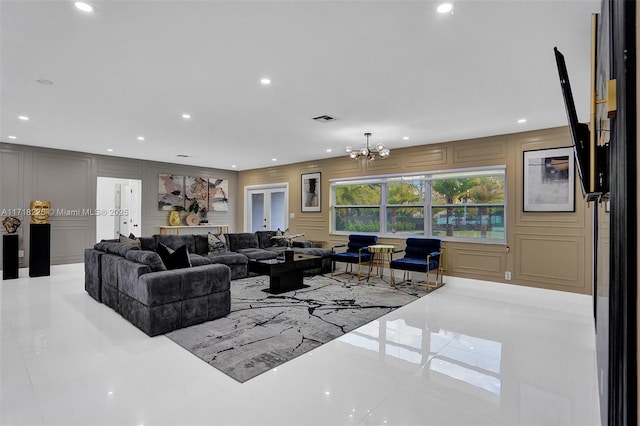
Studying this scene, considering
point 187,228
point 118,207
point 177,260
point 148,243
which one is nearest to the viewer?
point 177,260

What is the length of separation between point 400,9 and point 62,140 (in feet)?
22.0

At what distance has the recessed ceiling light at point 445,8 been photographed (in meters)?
2.14

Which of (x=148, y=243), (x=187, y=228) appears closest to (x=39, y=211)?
(x=148, y=243)

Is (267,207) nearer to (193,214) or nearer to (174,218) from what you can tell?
(193,214)

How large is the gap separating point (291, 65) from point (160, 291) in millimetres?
2602

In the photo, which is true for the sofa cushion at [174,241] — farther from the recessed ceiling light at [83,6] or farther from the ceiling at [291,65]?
the recessed ceiling light at [83,6]

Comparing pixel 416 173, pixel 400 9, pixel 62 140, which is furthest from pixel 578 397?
pixel 62 140

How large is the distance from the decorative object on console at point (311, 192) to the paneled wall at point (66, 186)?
385 centimetres

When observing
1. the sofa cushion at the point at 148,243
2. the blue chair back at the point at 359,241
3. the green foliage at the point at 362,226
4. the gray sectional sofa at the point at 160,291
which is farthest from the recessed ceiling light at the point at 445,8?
the sofa cushion at the point at 148,243

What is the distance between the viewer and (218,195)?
9797 millimetres

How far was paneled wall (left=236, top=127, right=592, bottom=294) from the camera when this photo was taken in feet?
15.7

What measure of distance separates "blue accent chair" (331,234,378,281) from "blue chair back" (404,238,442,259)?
2.46 feet

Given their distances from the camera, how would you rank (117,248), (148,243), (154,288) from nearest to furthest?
1. (154,288)
2. (117,248)
3. (148,243)

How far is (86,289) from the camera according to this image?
5.04m
